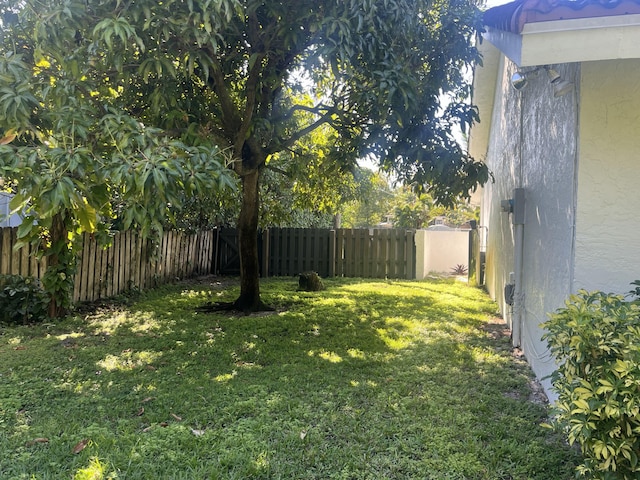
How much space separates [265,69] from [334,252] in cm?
785

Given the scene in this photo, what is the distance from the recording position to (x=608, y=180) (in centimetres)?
342

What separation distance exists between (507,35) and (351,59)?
2032mm

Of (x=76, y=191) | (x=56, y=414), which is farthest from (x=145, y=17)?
(x=56, y=414)

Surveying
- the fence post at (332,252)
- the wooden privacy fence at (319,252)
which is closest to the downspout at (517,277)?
the wooden privacy fence at (319,252)

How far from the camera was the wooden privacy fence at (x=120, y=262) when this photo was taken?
6.98 m

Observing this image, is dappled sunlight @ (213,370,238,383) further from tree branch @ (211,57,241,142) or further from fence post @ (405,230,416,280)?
fence post @ (405,230,416,280)

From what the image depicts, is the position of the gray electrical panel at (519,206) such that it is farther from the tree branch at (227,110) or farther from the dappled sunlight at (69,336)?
the dappled sunlight at (69,336)

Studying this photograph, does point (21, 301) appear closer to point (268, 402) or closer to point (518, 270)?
point (268, 402)

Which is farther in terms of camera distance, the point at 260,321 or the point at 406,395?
the point at 260,321

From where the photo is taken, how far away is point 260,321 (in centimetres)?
716

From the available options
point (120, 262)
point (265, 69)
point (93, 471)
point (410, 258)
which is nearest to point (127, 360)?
point (93, 471)

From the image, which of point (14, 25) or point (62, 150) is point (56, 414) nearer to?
point (62, 150)

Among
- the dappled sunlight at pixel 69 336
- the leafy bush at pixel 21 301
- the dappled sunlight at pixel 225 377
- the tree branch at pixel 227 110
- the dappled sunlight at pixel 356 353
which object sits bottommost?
the dappled sunlight at pixel 225 377

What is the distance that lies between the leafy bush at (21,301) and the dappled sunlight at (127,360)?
2207mm
